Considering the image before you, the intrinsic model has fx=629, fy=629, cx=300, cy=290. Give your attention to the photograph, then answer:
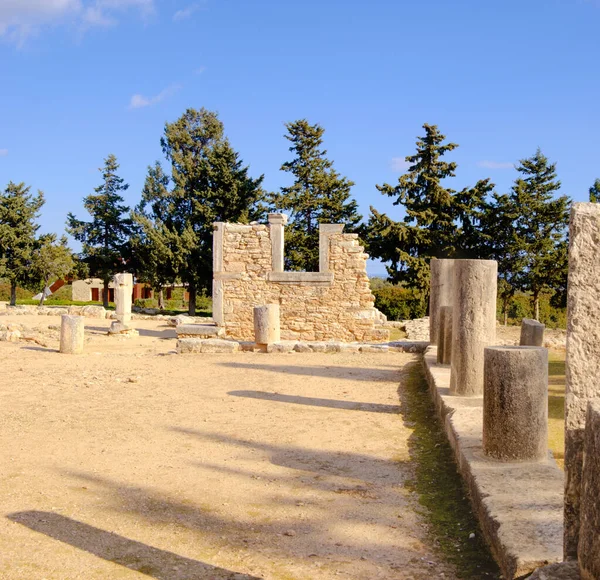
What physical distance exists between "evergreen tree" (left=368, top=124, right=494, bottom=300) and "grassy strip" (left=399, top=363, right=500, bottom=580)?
74.1ft

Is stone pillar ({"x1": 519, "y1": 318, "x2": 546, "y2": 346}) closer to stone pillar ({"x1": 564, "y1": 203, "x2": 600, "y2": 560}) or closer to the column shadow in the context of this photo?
stone pillar ({"x1": 564, "y1": 203, "x2": 600, "y2": 560})

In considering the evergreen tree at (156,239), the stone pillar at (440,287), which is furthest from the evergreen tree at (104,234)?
the stone pillar at (440,287)

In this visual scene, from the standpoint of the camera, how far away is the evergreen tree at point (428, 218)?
2972cm

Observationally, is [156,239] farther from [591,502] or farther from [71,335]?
[591,502]

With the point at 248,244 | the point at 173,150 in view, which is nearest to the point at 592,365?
the point at 248,244

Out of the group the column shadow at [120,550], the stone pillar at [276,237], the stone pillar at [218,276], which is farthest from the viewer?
the stone pillar at [218,276]

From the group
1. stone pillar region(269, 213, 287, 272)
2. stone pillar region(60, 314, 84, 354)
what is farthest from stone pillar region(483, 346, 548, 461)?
stone pillar region(269, 213, 287, 272)

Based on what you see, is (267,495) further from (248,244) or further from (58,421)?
(248,244)

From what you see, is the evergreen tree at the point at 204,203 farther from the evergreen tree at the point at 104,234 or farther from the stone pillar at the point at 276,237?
the stone pillar at the point at 276,237

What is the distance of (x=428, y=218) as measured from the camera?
2978cm

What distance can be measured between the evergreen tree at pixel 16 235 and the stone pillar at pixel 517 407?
33.7 metres

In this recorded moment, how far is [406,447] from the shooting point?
6328 mm

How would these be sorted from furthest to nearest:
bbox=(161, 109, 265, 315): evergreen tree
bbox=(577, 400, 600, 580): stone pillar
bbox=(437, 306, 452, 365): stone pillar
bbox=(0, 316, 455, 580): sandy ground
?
1. bbox=(161, 109, 265, 315): evergreen tree
2. bbox=(437, 306, 452, 365): stone pillar
3. bbox=(0, 316, 455, 580): sandy ground
4. bbox=(577, 400, 600, 580): stone pillar

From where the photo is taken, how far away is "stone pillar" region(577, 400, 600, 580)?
2354mm
